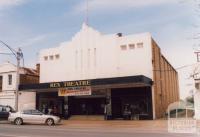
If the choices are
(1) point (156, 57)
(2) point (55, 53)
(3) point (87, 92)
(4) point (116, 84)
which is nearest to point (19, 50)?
(2) point (55, 53)

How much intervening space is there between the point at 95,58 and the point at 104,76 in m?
2.36

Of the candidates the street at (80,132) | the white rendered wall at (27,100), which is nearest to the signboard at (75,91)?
the white rendered wall at (27,100)

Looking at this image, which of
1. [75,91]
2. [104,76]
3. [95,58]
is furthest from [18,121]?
[95,58]

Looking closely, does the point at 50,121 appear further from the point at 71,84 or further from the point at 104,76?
the point at 104,76

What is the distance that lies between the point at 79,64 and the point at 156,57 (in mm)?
8649

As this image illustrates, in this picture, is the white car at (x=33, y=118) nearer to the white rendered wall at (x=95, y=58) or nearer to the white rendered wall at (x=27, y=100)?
the white rendered wall at (x=95, y=58)

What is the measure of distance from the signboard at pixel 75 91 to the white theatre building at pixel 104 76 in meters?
0.11

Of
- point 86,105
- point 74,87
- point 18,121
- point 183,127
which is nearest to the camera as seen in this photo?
point 183,127

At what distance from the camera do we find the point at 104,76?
3772cm

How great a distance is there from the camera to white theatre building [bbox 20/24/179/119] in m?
35.6

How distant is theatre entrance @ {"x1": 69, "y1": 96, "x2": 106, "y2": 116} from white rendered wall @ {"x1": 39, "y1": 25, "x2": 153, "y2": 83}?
2.47m

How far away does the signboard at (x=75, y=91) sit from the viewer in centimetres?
3681

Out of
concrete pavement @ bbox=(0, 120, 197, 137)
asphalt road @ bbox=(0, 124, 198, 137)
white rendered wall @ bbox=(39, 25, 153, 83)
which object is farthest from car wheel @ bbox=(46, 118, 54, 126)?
white rendered wall @ bbox=(39, 25, 153, 83)

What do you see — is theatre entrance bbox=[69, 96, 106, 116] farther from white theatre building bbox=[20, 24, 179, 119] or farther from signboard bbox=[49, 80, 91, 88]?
signboard bbox=[49, 80, 91, 88]
